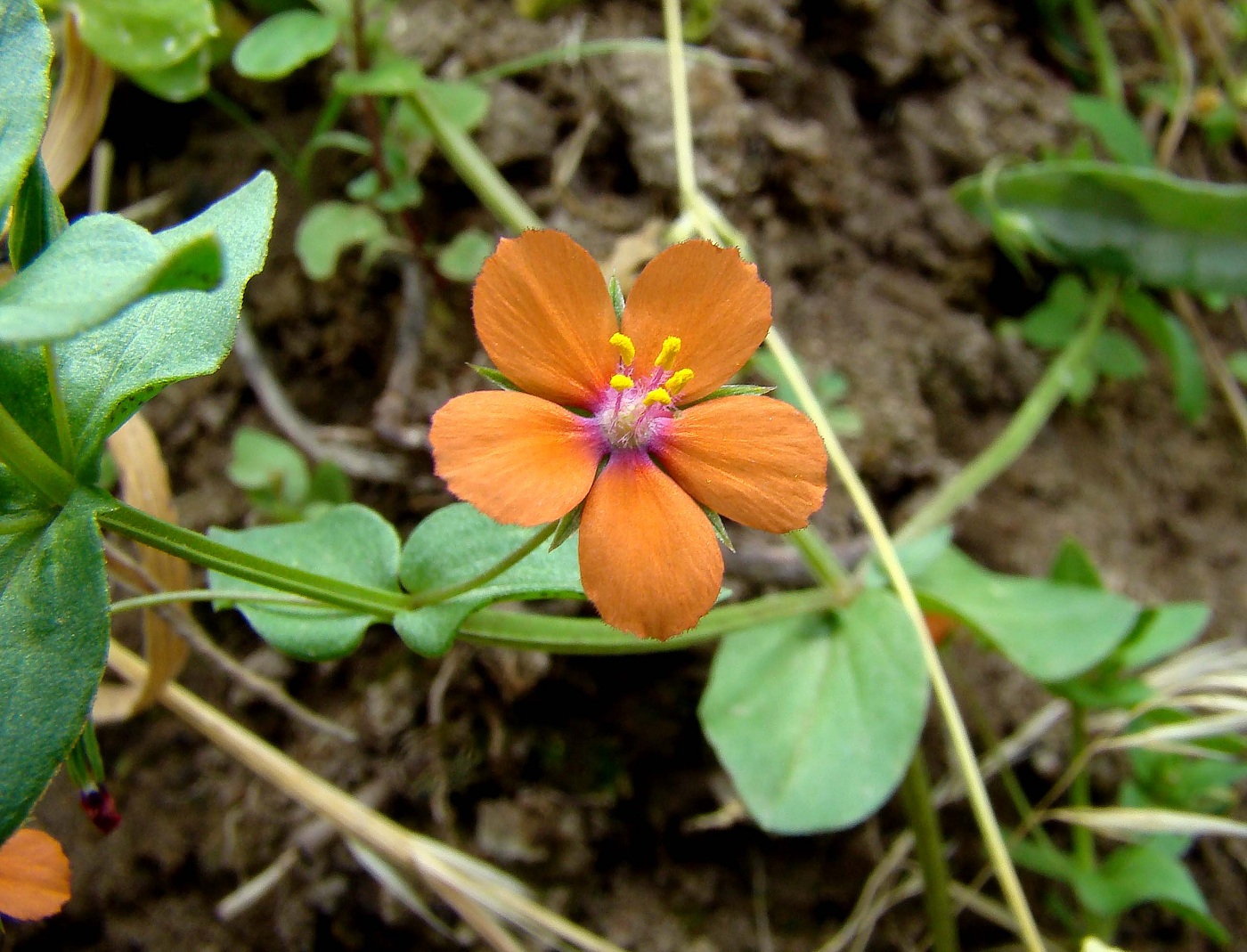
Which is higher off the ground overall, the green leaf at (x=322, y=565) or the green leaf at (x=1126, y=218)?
the green leaf at (x=1126, y=218)

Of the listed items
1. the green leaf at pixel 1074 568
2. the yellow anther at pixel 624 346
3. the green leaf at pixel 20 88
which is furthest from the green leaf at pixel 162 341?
the green leaf at pixel 1074 568

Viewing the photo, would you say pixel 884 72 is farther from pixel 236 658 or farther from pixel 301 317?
pixel 236 658

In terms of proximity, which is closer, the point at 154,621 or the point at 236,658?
the point at 154,621

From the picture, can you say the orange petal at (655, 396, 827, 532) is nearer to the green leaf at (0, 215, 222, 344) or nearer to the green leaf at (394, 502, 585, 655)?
the green leaf at (394, 502, 585, 655)

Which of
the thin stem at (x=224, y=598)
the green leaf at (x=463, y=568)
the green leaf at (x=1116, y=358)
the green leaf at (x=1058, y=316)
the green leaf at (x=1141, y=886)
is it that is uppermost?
the green leaf at (x=463, y=568)

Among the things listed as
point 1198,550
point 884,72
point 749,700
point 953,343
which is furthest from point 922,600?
point 884,72

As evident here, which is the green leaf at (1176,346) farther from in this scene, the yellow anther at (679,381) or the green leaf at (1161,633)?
the yellow anther at (679,381)

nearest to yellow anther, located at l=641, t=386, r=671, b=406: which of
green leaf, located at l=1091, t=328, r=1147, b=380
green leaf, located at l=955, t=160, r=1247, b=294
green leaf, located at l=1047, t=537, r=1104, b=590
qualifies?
green leaf, located at l=1047, t=537, r=1104, b=590
